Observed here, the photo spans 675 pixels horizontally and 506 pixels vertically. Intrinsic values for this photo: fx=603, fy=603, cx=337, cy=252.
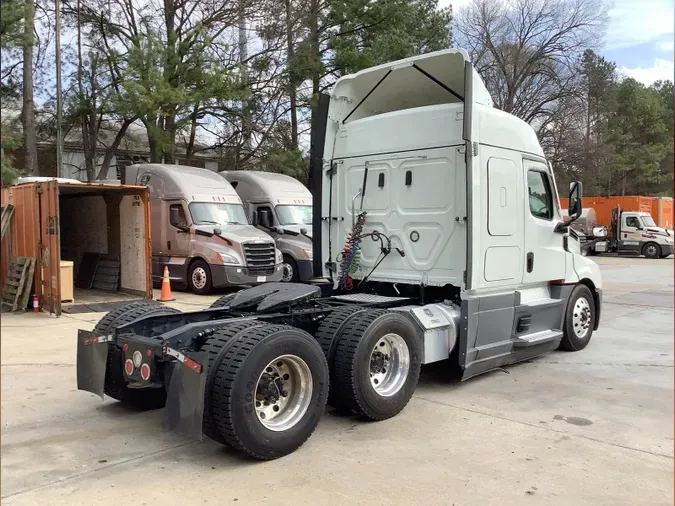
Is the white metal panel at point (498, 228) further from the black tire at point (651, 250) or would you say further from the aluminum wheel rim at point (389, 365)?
the black tire at point (651, 250)

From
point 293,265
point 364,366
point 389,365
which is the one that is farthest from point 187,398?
point 293,265

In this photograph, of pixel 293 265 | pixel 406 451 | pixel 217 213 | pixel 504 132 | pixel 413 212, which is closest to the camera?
pixel 406 451

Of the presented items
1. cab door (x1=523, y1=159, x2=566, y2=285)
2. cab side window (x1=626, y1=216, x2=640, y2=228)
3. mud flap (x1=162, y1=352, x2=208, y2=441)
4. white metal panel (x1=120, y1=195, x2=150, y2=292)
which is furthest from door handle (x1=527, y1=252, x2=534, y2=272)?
cab side window (x1=626, y1=216, x2=640, y2=228)

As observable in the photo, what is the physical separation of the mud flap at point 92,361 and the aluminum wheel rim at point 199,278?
9.03 metres

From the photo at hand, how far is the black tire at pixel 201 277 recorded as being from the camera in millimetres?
14039

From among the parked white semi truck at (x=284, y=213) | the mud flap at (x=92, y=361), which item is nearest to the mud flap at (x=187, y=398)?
the mud flap at (x=92, y=361)

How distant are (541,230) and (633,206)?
27661 mm

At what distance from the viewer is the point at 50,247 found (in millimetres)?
10930

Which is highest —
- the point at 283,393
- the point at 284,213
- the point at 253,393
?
the point at 284,213

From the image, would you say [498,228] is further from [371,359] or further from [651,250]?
[651,250]

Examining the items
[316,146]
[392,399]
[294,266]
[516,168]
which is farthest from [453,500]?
[294,266]

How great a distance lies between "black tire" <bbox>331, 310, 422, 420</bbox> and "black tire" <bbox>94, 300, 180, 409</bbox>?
5.11ft

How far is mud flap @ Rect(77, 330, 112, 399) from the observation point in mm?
4918

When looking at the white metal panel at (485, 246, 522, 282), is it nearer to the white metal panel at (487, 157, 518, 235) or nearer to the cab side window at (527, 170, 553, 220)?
the white metal panel at (487, 157, 518, 235)
